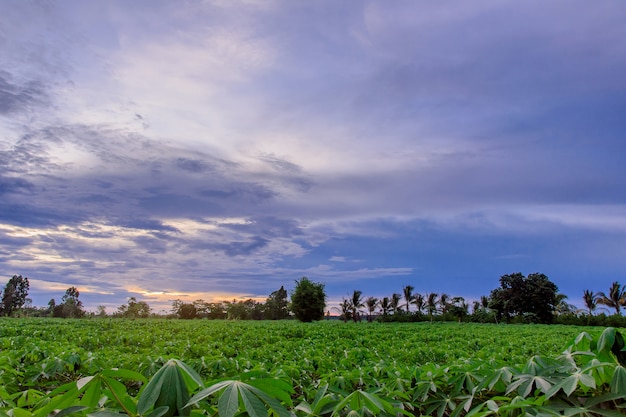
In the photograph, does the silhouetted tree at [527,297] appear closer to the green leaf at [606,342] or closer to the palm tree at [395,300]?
the palm tree at [395,300]

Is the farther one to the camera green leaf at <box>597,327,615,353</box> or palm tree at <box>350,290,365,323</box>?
palm tree at <box>350,290,365,323</box>

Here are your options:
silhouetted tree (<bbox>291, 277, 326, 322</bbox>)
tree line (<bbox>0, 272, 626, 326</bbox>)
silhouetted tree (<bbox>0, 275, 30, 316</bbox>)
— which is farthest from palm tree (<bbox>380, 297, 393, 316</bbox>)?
silhouetted tree (<bbox>0, 275, 30, 316</bbox>)

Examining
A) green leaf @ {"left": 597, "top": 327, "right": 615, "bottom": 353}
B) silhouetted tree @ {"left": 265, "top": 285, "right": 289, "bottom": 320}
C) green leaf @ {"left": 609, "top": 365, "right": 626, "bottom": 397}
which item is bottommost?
silhouetted tree @ {"left": 265, "top": 285, "right": 289, "bottom": 320}

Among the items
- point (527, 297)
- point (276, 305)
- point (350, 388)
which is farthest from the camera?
point (276, 305)

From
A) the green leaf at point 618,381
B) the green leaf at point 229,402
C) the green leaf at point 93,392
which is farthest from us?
the green leaf at point 618,381

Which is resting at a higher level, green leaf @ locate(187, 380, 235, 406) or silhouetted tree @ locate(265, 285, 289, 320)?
green leaf @ locate(187, 380, 235, 406)

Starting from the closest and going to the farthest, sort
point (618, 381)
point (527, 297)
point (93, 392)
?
point (93, 392) < point (618, 381) < point (527, 297)

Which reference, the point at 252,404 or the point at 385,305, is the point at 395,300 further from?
the point at 252,404

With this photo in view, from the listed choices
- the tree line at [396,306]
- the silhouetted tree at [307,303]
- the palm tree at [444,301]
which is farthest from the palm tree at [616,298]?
the silhouetted tree at [307,303]


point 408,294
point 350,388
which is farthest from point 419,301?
point 350,388

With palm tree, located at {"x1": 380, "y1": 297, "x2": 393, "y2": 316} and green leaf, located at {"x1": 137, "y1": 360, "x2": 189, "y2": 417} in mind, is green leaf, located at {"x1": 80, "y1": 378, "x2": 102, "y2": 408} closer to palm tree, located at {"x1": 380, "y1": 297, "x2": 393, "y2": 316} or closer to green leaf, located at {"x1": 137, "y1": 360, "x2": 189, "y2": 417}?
green leaf, located at {"x1": 137, "y1": 360, "x2": 189, "y2": 417}

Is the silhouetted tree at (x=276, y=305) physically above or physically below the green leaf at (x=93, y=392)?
below

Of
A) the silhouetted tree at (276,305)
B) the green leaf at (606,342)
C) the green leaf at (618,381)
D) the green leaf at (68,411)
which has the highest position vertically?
the green leaf at (606,342)

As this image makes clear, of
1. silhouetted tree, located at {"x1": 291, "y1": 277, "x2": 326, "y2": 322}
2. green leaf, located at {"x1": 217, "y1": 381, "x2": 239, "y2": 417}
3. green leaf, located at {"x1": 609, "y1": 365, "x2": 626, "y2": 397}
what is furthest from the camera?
silhouetted tree, located at {"x1": 291, "y1": 277, "x2": 326, "y2": 322}
